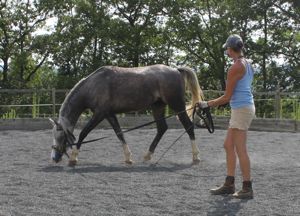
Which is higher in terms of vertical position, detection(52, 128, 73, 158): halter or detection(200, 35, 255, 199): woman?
detection(200, 35, 255, 199): woman

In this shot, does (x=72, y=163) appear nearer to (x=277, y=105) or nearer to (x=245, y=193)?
(x=245, y=193)

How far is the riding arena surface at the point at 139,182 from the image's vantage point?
14.9 ft

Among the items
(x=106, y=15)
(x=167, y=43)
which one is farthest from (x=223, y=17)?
(x=106, y=15)

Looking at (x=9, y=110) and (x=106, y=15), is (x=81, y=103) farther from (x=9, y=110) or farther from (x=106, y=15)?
(x=106, y=15)

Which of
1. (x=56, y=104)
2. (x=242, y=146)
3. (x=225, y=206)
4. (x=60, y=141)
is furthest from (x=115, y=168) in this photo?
(x=56, y=104)

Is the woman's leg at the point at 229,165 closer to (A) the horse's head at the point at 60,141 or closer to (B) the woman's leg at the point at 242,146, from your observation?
(B) the woman's leg at the point at 242,146

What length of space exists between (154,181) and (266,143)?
519 cm

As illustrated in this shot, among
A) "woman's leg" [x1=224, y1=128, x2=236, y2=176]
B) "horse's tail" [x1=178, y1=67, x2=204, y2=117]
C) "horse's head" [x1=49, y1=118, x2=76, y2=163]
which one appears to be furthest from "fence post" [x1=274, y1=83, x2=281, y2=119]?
"woman's leg" [x1=224, y1=128, x2=236, y2=176]

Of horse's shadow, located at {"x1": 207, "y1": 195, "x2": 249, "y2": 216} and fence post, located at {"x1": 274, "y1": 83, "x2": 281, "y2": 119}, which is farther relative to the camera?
fence post, located at {"x1": 274, "y1": 83, "x2": 281, "y2": 119}

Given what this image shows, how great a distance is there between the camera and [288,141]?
11.1 m

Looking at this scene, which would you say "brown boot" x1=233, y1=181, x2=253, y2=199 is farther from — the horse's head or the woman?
the horse's head

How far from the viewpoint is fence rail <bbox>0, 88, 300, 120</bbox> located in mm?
15561

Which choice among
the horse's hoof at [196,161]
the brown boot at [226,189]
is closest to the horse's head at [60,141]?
the horse's hoof at [196,161]

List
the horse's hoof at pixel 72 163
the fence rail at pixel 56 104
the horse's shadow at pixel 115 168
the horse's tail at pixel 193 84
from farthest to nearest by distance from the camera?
the fence rail at pixel 56 104
the horse's tail at pixel 193 84
the horse's hoof at pixel 72 163
the horse's shadow at pixel 115 168
